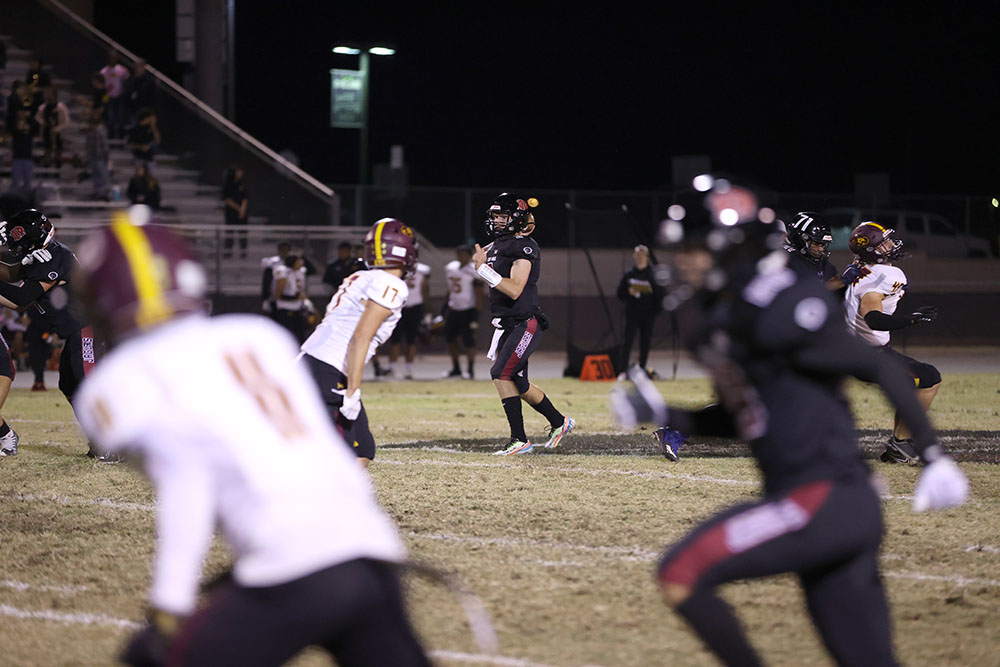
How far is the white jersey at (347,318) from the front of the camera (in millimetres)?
7090

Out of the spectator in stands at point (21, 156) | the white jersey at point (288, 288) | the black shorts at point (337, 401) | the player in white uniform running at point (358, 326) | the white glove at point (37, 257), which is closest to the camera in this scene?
the player in white uniform running at point (358, 326)

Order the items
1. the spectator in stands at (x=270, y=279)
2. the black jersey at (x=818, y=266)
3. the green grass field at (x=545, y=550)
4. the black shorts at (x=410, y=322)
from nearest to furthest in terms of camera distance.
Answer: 1. the green grass field at (x=545, y=550)
2. the black jersey at (x=818, y=266)
3. the black shorts at (x=410, y=322)
4. the spectator in stands at (x=270, y=279)

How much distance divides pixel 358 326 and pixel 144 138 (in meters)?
18.6

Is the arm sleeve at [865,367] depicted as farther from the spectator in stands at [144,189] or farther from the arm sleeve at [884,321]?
the spectator in stands at [144,189]

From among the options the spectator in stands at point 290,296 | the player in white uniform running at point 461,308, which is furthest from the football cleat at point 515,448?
the spectator in stands at point 290,296

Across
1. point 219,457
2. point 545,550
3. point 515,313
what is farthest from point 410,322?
point 219,457

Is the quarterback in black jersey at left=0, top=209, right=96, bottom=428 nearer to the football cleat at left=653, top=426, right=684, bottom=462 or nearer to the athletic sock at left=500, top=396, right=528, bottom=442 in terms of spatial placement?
the athletic sock at left=500, top=396, right=528, bottom=442

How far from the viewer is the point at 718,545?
3477 mm

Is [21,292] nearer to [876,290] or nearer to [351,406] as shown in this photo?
[351,406]

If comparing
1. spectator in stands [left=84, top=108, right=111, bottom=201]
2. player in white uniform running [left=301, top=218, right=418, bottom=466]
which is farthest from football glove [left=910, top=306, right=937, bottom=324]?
spectator in stands [left=84, top=108, right=111, bottom=201]

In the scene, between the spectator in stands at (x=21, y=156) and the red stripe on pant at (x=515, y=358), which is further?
the spectator in stands at (x=21, y=156)

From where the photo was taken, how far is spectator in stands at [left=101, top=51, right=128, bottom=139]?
24.5 metres

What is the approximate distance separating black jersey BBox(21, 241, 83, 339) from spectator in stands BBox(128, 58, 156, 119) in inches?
594

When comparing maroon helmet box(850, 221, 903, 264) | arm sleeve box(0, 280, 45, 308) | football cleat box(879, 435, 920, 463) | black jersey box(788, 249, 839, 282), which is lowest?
football cleat box(879, 435, 920, 463)
